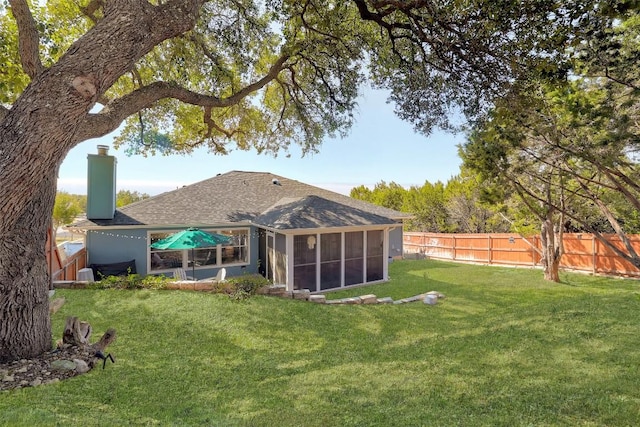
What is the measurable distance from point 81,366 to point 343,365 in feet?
11.7

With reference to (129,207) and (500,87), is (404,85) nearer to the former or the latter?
(500,87)

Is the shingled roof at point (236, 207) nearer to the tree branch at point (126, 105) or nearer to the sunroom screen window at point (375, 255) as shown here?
the sunroom screen window at point (375, 255)

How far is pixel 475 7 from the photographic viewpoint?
500cm

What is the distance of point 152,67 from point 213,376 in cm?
919

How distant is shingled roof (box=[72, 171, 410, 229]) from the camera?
1190 cm

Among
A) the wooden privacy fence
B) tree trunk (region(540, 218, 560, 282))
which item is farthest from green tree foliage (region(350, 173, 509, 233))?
the wooden privacy fence

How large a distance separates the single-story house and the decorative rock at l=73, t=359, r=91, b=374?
681cm

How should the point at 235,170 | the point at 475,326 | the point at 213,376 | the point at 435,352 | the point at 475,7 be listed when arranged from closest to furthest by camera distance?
1. the point at 213,376
2. the point at 475,7
3. the point at 435,352
4. the point at 475,326
5. the point at 235,170

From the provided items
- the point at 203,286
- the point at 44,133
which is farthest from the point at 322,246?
the point at 44,133

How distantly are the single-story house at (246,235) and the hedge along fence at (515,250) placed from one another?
26.1 feet

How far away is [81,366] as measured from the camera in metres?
4.15

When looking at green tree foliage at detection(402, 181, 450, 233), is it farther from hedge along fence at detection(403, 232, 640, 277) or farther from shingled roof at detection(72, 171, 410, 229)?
shingled roof at detection(72, 171, 410, 229)

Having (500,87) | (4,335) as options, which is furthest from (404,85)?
(4,335)

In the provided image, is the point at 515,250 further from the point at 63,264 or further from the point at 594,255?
the point at 63,264
